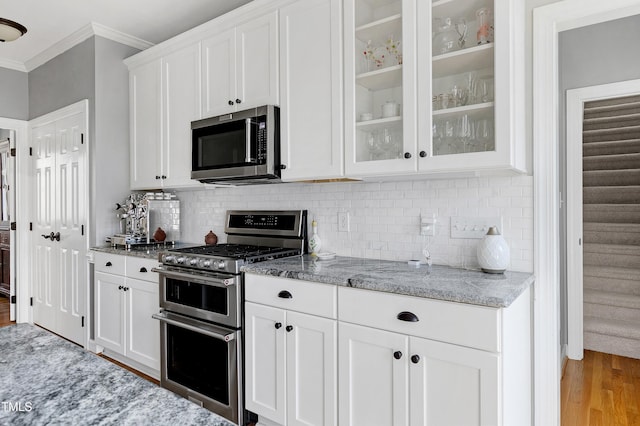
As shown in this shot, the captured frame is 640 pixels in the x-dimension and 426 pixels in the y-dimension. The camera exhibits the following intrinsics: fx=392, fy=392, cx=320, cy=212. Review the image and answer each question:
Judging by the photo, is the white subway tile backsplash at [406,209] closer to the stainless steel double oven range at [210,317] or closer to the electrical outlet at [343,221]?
the electrical outlet at [343,221]

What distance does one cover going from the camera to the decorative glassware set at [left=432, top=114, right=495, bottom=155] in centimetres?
176

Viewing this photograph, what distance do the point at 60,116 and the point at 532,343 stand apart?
13.7ft

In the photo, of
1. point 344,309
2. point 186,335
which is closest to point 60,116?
point 186,335

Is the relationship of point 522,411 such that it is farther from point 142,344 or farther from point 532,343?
point 142,344

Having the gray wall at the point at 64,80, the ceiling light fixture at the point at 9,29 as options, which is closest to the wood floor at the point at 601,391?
the gray wall at the point at 64,80

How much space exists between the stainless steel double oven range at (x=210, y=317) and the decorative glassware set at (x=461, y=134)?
1128mm

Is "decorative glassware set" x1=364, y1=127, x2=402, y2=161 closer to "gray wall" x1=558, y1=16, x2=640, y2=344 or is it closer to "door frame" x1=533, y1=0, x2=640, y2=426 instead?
"door frame" x1=533, y1=0, x2=640, y2=426

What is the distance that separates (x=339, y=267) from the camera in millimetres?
2107

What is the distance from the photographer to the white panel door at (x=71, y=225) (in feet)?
11.2

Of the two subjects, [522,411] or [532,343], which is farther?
[532,343]

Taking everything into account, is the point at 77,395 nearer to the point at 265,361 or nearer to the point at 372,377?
the point at 372,377

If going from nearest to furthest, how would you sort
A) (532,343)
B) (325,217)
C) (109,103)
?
(532,343), (325,217), (109,103)

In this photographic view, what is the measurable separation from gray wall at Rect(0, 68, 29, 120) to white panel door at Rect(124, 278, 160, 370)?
2.60m

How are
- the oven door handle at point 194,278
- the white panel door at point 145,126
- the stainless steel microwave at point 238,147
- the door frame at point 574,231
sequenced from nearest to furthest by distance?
the oven door handle at point 194,278
the stainless steel microwave at point 238,147
the door frame at point 574,231
the white panel door at point 145,126
